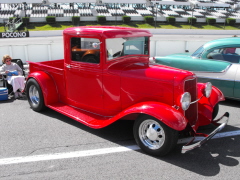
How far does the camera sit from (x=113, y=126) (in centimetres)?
453

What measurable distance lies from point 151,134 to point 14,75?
4539mm

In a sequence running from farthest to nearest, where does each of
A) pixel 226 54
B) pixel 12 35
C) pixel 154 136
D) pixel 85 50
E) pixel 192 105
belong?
1. pixel 12 35
2. pixel 226 54
3. pixel 85 50
4. pixel 192 105
5. pixel 154 136

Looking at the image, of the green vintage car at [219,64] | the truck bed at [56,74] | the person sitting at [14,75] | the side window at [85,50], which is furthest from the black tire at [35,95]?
the green vintage car at [219,64]

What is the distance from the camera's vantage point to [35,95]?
5398mm

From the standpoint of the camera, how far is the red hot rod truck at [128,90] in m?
3.43

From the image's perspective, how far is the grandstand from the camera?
99.3ft

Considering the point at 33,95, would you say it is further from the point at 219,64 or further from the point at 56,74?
the point at 219,64

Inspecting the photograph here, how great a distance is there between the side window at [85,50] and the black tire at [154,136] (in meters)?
1.30

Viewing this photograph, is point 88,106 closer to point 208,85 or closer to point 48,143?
point 48,143

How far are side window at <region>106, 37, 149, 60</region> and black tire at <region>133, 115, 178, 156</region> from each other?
117cm

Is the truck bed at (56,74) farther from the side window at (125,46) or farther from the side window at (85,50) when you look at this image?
the side window at (125,46)

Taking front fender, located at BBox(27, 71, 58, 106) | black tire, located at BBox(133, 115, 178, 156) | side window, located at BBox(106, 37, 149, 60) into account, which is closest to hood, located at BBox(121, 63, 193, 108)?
side window, located at BBox(106, 37, 149, 60)

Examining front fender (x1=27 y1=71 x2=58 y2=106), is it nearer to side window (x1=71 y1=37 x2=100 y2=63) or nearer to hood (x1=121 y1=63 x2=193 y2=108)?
side window (x1=71 y1=37 x2=100 y2=63)

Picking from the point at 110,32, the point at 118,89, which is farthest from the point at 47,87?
the point at 110,32
